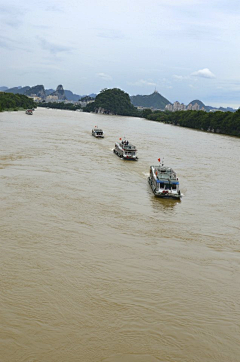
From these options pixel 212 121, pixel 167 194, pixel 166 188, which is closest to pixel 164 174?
pixel 166 188

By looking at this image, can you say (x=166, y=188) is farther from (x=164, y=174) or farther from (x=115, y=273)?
(x=115, y=273)

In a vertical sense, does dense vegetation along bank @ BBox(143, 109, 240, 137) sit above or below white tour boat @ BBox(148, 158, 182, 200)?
above

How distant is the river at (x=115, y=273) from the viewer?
1072 cm

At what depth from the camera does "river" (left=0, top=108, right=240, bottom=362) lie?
10.7m

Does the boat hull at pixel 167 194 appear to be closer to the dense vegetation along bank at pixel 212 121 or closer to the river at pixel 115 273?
the river at pixel 115 273

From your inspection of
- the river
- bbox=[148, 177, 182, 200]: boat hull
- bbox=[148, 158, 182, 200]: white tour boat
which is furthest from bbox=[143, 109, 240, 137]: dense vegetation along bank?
bbox=[148, 177, 182, 200]: boat hull

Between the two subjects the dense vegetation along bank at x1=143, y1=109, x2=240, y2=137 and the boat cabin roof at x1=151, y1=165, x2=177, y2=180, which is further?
the dense vegetation along bank at x1=143, y1=109, x2=240, y2=137

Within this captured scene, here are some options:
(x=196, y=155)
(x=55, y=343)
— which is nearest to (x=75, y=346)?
(x=55, y=343)

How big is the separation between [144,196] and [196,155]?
2875cm

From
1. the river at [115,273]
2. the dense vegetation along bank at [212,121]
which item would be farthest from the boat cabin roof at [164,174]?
the dense vegetation along bank at [212,121]

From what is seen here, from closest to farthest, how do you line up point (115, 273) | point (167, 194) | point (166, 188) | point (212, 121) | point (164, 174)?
point (115, 273), point (167, 194), point (166, 188), point (164, 174), point (212, 121)

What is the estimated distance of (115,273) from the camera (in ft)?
48.4

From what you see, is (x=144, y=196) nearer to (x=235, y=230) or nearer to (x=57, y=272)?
(x=235, y=230)

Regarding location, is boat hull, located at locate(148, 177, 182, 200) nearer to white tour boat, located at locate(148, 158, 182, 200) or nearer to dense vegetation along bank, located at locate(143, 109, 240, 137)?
white tour boat, located at locate(148, 158, 182, 200)
